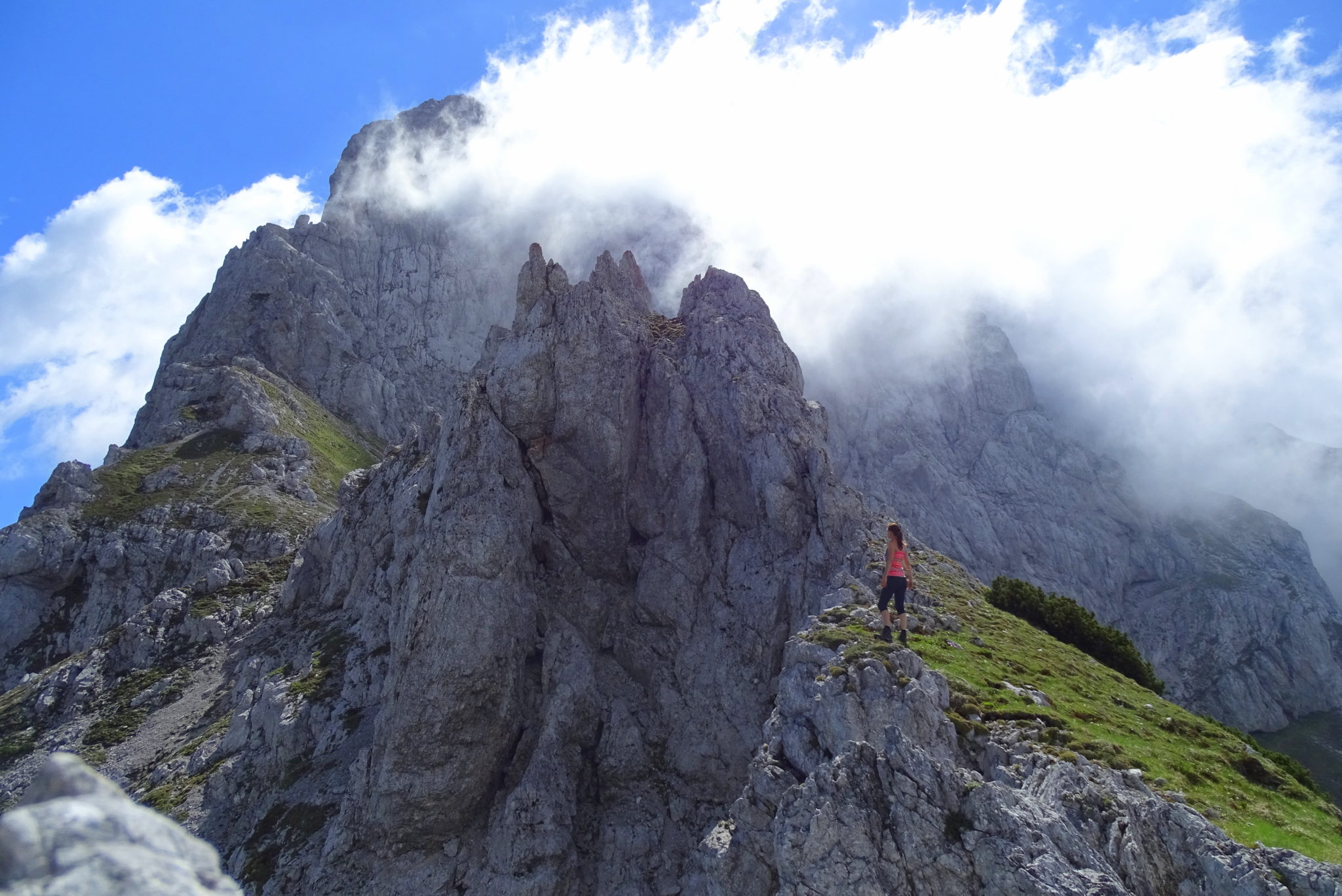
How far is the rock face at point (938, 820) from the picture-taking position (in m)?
18.6

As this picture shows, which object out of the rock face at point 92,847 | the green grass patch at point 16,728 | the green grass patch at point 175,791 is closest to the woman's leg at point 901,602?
the rock face at point 92,847

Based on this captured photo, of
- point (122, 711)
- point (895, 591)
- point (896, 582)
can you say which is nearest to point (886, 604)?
point (895, 591)

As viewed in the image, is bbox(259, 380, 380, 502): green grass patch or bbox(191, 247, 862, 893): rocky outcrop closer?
bbox(191, 247, 862, 893): rocky outcrop

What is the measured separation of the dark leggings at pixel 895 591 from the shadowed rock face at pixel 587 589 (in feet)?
30.9

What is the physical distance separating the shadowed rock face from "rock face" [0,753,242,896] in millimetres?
40877

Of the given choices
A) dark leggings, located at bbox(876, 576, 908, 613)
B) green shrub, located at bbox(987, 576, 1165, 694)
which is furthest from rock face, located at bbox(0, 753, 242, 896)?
green shrub, located at bbox(987, 576, 1165, 694)

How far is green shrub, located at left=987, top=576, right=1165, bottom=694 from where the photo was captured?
1754 inches

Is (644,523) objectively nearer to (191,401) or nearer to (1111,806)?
(1111,806)

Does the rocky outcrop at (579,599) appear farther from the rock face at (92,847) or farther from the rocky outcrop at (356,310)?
the rocky outcrop at (356,310)

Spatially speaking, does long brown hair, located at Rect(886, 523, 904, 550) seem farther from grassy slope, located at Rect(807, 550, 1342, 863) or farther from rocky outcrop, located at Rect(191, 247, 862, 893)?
rocky outcrop, located at Rect(191, 247, 862, 893)

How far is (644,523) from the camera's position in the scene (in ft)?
194

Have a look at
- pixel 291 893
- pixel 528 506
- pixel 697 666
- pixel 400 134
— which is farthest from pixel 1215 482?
pixel 400 134

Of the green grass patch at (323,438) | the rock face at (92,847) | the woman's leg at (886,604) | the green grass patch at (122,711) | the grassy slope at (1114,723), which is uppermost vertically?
the green grass patch at (323,438)

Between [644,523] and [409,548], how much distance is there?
1893 cm
